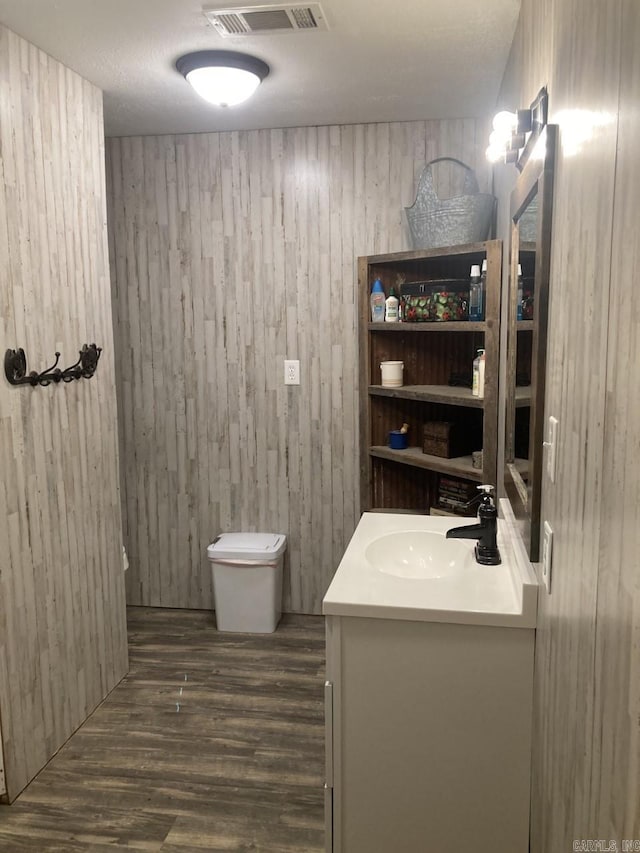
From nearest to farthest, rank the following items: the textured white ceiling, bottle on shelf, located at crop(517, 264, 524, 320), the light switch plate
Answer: the light switch plate < bottle on shelf, located at crop(517, 264, 524, 320) < the textured white ceiling

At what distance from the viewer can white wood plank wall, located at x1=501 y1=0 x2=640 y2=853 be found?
810 millimetres

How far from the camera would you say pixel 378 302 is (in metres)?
3.27

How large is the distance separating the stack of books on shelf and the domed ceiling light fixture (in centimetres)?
181

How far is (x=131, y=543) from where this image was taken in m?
3.87

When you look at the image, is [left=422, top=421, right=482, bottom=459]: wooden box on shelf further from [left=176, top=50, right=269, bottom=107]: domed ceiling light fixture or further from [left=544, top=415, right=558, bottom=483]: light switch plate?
[left=544, top=415, right=558, bottom=483]: light switch plate

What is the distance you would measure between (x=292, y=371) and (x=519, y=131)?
2037mm

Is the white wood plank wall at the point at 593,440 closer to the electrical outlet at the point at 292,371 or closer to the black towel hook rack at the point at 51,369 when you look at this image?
the black towel hook rack at the point at 51,369

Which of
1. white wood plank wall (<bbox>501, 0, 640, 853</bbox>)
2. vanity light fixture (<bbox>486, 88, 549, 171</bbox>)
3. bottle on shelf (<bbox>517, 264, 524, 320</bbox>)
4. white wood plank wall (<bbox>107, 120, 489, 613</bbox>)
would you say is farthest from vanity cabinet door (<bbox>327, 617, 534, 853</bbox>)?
white wood plank wall (<bbox>107, 120, 489, 613</bbox>)

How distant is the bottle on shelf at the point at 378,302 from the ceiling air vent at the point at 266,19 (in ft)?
3.95

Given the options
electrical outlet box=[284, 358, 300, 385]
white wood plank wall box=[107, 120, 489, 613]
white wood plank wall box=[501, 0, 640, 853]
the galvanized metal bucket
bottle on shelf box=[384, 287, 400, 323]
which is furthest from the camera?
electrical outlet box=[284, 358, 300, 385]

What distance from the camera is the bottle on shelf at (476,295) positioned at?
281cm

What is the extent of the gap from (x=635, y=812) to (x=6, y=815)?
2.15 metres

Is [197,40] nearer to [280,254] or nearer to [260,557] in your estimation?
[280,254]

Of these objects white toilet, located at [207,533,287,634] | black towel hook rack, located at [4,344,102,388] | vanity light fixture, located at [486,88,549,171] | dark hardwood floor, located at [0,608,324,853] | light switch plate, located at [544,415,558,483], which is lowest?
dark hardwood floor, located at [0,608,324,853]
